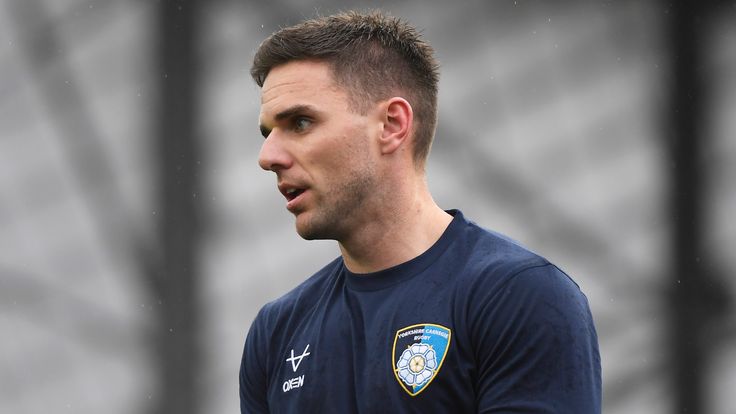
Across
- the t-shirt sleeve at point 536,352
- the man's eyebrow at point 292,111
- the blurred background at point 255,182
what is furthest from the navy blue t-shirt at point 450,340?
the blurred background at point 255,182

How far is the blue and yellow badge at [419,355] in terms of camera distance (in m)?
2.69

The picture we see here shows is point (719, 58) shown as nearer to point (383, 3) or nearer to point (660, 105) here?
point (660, 105)

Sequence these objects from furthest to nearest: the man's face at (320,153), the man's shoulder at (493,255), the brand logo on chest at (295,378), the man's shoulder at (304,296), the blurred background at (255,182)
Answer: the blurred background at (255,182) → the man's shoulder at (304,296) → the brand logo on chest at (295,378) → the man's face at (320,153) → the man's shoulder at (493,255)

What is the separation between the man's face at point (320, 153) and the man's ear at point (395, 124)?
0.10 ft

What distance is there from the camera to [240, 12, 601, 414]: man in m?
2.63

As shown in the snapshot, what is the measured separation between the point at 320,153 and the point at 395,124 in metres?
0.22

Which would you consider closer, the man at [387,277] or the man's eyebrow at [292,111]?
the man at [387,277]

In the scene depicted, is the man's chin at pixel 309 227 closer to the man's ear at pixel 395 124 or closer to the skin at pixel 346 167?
the skin at pixel 346 167

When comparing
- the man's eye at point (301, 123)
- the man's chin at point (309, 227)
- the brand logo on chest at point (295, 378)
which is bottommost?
the brand logo on chest at point (295, 378)

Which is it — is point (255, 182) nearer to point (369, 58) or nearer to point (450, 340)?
point (369, 58)

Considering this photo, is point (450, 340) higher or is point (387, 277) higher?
point (387, 277)

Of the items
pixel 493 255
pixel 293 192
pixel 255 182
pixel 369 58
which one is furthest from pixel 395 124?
pixel 255 182

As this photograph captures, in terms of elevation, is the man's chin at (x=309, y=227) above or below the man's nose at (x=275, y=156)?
below

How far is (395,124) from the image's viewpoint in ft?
9.77
